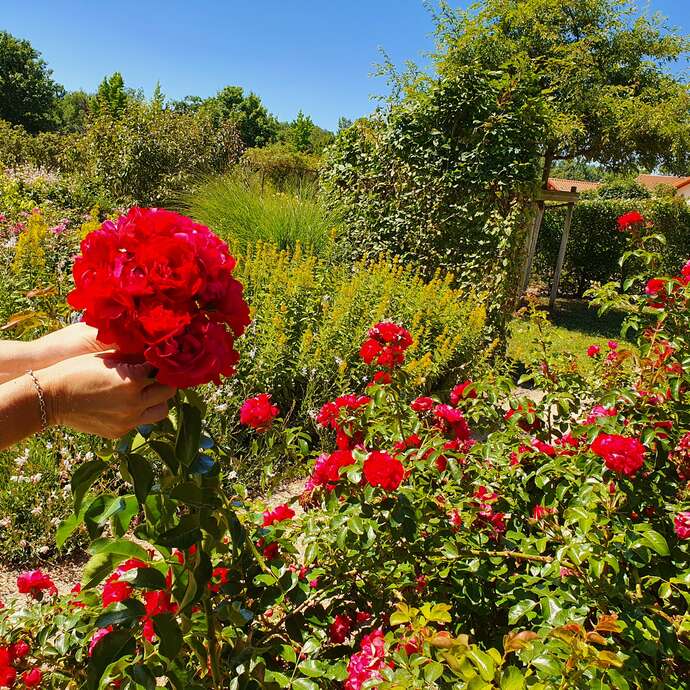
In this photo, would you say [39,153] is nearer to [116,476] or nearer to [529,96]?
[529,96]

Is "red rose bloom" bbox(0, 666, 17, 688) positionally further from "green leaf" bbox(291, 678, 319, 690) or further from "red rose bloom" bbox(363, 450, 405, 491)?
"red rose bloom" bbox(363, 450, 405, 491)

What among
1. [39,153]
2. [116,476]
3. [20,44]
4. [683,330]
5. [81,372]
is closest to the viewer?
[81,372]

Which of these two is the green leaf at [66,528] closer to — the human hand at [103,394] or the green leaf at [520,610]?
the human hand at [103,394]

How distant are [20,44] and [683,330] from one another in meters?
49.9

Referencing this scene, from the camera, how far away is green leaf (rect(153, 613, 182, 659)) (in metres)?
0.87

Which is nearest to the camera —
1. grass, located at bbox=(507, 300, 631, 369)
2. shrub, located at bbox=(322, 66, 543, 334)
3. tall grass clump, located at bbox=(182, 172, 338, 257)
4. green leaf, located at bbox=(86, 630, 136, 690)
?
green leaf, located at bbox=(86, 630, 136, 690)

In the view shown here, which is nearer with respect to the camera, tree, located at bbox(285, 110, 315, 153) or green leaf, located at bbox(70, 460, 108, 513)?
green leaf, located at bbox(70, 460, 108, 513)

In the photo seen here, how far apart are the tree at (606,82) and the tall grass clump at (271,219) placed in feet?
21.1

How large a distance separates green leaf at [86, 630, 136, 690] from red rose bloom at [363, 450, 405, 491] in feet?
1.70

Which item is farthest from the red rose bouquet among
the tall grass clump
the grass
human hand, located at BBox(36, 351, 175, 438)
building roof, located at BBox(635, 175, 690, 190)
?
building roof, located at BBox(635, 175, 690, 190)

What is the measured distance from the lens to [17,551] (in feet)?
7.93

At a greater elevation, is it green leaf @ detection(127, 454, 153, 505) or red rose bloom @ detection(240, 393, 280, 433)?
green leaf @ detection(127, 454, 153, 505)

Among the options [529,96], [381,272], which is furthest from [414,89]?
[381,272]

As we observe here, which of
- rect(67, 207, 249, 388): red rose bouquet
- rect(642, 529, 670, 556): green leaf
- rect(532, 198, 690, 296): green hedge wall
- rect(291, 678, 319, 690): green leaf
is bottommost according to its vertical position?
rect(291, 678, 319, 690): green leaf
